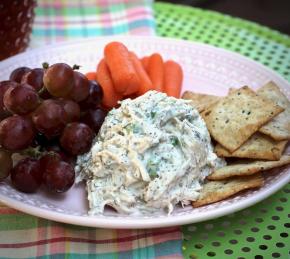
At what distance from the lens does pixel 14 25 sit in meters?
1.80

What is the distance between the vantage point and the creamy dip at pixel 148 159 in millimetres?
1270

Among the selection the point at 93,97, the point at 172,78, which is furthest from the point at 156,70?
the point at 93,97

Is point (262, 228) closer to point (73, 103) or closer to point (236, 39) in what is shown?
point (73, 103)

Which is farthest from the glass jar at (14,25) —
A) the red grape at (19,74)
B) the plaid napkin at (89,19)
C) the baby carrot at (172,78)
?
the baby carrot at (172,78)

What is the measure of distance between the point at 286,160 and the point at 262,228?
0.18 m

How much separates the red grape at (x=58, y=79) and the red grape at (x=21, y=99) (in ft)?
0.15

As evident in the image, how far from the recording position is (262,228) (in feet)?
4.38

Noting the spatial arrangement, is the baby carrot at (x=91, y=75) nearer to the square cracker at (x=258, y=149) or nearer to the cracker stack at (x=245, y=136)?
the cracker stack at (x=245, y=136)

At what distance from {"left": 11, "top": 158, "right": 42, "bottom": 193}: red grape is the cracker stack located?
0.40 m

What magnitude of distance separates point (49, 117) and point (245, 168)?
507mm

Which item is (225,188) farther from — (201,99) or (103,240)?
(201,99)

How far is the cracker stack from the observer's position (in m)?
1.30

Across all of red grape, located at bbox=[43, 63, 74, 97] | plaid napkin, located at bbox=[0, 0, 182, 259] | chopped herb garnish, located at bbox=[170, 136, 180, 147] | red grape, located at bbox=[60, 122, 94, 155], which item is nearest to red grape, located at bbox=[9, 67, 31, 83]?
red grape, located at bbox=[43, 63, 74, 97]

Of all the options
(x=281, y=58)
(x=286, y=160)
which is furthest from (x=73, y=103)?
(x=281, y=58)
